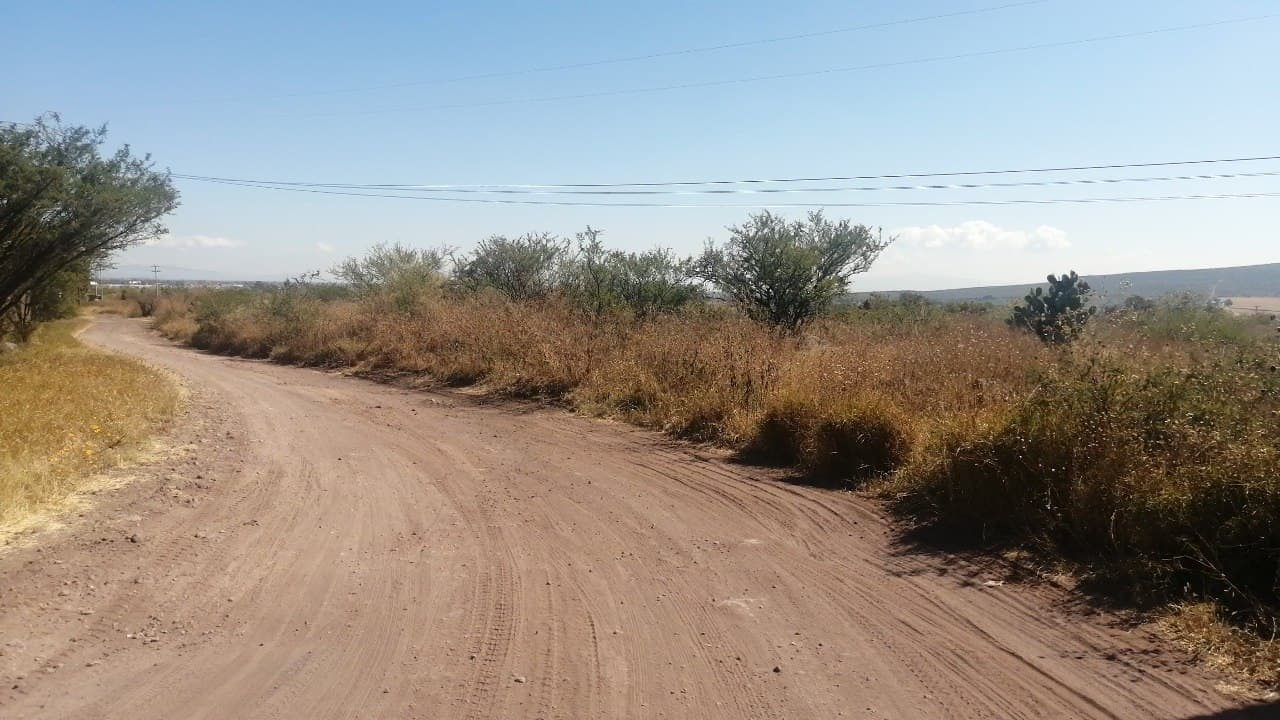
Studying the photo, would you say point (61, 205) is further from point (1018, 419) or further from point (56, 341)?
point (1018, 419)

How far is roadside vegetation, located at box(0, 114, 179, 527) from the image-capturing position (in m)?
8.55

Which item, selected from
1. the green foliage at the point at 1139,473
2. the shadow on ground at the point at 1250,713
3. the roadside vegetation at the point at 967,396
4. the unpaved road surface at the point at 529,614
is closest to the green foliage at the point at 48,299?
the roadside vegetation at the point at 967,396

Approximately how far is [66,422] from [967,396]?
1111 centimetres

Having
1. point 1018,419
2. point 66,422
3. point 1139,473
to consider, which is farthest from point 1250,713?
point 66,422

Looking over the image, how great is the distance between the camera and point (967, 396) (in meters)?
9.20

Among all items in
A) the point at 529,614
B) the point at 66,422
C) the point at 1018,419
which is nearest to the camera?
the point at 529,614

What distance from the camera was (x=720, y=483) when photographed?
8.90m

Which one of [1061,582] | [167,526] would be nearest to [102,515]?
[167,526]

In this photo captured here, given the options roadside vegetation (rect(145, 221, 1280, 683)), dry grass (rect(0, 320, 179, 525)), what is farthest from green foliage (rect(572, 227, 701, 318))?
dry grass (rect(0, 320, 179, 525))

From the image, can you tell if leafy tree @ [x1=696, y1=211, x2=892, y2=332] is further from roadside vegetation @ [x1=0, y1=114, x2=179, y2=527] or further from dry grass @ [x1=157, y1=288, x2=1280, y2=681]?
roadside vegetation @ [x1=0, y1=114, x2=179, y2=527]

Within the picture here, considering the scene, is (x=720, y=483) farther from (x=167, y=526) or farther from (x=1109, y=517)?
(x=167, y=526)

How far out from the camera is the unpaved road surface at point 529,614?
412 centimetres

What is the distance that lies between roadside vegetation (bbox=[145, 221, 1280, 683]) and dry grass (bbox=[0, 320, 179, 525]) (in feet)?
20.7

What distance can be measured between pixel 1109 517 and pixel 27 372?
67.1ft
